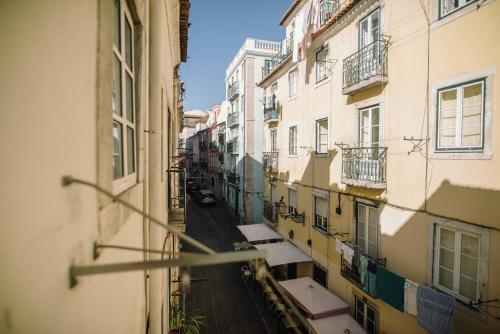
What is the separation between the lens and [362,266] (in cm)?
1000

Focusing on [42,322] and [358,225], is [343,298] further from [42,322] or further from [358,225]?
[42,322]

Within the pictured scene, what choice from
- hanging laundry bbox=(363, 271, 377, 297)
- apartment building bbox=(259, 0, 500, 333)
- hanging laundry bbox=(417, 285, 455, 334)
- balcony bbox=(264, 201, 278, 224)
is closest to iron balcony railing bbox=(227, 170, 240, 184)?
balcony bbox=(264, 201, 278, 224)

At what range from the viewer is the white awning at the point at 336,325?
9727 millimetres

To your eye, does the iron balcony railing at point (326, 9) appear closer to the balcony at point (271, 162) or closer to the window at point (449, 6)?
the window at point (449, 6)

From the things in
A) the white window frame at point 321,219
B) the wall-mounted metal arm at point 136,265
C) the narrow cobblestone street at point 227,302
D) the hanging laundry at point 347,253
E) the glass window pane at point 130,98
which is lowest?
the narrow cobblestone street at point 227,302

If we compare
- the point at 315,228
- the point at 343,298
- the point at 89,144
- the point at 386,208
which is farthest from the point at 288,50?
the point at 89,144

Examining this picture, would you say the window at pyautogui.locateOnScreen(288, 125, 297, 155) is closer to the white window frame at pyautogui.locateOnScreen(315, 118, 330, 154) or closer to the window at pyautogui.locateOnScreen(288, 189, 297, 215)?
the window at pyautogui.locateOnScreen(288, 189, 297, 215)

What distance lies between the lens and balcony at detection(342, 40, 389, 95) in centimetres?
950

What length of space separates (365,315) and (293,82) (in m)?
12.8

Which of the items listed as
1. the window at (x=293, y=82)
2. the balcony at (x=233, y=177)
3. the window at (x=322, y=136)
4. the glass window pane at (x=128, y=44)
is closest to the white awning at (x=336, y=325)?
the window at (x=322, y=136)

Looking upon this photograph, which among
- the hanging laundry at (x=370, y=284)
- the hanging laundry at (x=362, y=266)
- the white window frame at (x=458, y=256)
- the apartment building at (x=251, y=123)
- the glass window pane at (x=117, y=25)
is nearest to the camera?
the glass window pane at (x=117, y=25)

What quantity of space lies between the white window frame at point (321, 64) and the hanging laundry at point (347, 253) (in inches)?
302

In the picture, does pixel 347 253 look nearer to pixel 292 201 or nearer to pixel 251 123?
pixel 292 201

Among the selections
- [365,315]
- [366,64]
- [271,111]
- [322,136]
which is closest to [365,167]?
[366,64]
